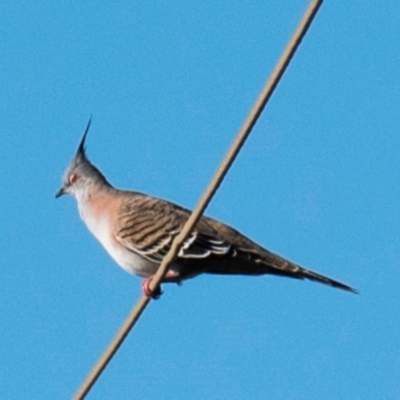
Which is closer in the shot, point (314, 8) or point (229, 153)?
point (314, 8)

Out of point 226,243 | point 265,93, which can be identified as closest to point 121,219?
point 226,243

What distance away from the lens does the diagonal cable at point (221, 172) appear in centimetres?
513

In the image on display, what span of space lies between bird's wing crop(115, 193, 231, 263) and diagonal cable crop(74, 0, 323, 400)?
4335 mm

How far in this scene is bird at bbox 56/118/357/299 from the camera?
10.8 meters

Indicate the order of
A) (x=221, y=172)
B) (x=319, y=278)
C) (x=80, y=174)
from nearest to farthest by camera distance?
(x=221, y=172) < (x=319, y=278) < (x=80, y=174)

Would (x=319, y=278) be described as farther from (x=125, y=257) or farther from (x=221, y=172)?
(x=221, y=172)

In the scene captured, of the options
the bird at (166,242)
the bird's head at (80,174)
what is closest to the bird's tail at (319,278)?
the bird at (166,242)

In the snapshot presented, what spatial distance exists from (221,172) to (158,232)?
19.3 ft

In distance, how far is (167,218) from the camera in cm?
1167

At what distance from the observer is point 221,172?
5.58 m

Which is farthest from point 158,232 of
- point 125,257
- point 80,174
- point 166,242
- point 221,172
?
point 221,172

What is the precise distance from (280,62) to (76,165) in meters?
8.23

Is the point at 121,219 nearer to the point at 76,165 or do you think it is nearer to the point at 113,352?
the point at 76,165

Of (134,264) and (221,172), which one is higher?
(221,172)
